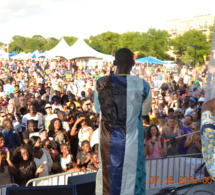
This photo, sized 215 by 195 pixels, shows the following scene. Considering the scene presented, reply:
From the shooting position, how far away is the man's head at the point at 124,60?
103 inches

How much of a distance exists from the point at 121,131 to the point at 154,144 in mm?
3096

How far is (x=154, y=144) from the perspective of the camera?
5.49m

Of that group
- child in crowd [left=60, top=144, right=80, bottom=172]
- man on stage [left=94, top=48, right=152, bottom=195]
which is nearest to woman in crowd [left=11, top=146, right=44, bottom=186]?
child in crowd [left=60, top=144, right=80, bottom=172]

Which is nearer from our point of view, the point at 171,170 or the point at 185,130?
the point at 171,170

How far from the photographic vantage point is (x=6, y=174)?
464cm

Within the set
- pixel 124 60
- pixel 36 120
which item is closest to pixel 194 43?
pixel 36 120

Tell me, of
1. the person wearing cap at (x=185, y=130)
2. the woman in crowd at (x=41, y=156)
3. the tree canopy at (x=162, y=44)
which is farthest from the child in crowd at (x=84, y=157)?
the tree canopy at (x=162, y=44)

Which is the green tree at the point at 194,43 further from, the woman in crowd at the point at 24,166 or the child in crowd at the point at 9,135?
the woman in crowd at the point at 24,166

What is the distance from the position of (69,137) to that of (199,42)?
58405 millimetres

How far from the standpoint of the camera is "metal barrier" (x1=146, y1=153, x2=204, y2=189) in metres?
4.97

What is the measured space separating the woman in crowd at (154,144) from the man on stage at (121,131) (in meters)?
2.82

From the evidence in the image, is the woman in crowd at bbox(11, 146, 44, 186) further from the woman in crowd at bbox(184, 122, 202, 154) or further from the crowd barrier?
the woman in crowd at bbox(184, 122, 202, 154)

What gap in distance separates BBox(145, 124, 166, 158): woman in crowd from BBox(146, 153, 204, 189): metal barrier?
0.31m

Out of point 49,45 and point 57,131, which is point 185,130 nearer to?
point 57,131
